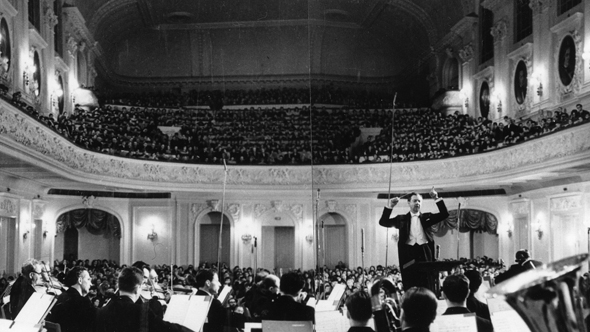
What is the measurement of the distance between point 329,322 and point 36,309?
2.16 metres

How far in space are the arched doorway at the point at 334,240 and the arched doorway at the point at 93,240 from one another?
26.4ft

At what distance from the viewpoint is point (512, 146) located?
800 inches

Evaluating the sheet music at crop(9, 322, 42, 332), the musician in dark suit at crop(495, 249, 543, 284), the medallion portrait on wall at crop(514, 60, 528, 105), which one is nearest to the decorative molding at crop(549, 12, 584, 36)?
the medallion portrait on wall at crop(514, 60, 528, 105)

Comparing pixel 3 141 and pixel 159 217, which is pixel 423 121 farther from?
pixel 3 141

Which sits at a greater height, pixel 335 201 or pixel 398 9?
pixel 398 9

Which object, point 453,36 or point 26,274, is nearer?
point 26,274

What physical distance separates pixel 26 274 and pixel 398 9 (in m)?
28.8

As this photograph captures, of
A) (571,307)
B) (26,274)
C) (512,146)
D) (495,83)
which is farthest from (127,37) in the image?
(571,307)

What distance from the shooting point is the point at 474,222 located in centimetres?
2609

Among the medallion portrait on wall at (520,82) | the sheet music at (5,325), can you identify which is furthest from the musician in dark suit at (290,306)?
the medallion portrait on wall at (520,82)

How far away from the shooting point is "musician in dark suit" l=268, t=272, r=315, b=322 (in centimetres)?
557

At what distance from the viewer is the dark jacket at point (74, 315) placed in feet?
19.2

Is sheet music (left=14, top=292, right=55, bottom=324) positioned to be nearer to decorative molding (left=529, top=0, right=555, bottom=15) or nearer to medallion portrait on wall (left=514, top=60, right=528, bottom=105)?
decorative molding (left=529, top=0, right=555, bottom=15)

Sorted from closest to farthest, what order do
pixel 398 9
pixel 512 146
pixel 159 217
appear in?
pixel 512 146
pixel 159 217
pixel 398 9
